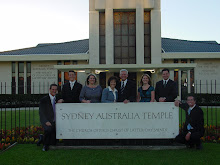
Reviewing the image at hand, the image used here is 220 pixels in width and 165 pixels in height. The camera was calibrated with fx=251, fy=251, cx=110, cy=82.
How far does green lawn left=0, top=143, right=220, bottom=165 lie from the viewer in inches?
192

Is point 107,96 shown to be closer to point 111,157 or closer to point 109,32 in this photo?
point 111,157

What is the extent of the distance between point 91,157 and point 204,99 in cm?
1660

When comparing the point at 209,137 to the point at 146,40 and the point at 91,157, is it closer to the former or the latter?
the point at 91,157

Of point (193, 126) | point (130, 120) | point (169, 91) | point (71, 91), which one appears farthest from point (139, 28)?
point (193, 126)

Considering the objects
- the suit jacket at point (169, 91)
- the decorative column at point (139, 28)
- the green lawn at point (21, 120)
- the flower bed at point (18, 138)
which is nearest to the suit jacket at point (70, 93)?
the flower bed at point (18, 138)

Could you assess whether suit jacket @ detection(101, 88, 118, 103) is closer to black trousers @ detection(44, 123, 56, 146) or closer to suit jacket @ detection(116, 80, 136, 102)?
suit jacket @ detection(116, 80, 136, 102)

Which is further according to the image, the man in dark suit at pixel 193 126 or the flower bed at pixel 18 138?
the flower bed at pixel 18 138

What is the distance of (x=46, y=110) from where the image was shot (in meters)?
6.01

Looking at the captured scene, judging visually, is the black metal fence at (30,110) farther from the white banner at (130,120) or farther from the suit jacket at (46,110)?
the suit jacket at (46,110)

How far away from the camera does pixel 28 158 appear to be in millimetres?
5234

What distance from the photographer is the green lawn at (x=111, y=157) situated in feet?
16.0

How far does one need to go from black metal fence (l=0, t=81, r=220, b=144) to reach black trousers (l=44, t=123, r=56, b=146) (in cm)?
60

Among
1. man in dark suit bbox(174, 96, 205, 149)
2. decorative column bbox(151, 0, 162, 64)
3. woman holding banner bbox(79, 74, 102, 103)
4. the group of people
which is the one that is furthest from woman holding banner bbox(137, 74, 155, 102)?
decorative column bbox(151, 0, 162, 64)

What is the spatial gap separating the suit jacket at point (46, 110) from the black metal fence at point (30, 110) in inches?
36.0
